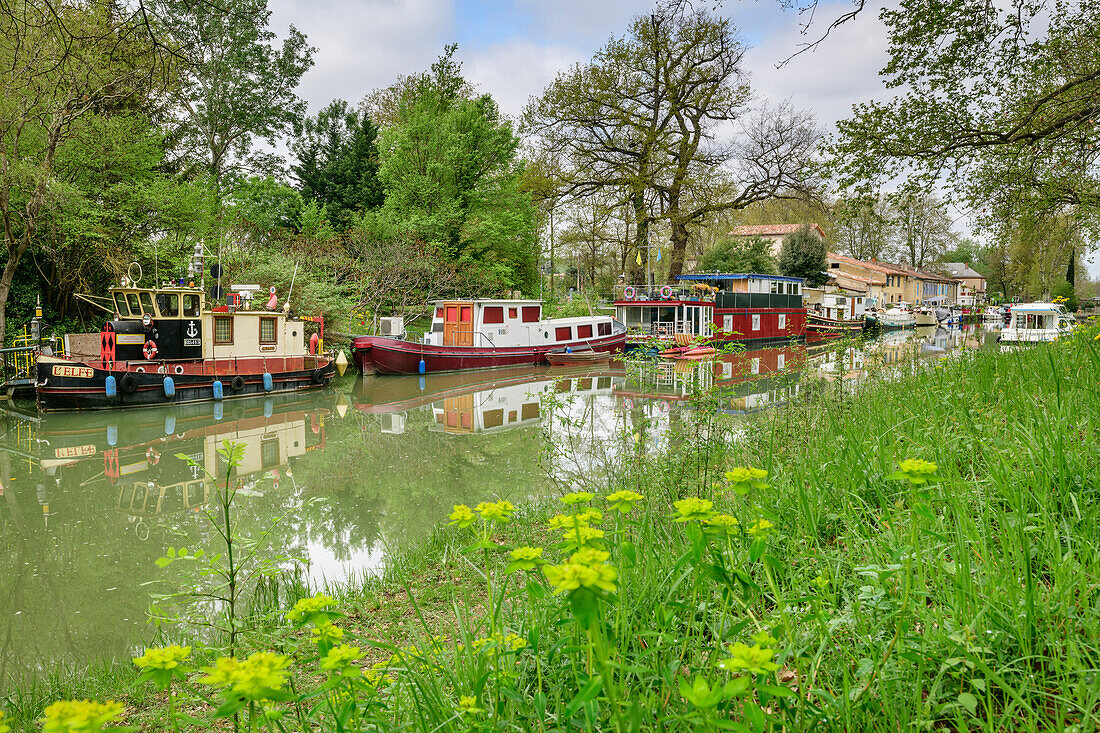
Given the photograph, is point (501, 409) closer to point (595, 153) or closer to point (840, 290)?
point (595, 153)

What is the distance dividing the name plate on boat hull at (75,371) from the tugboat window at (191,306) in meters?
2.49

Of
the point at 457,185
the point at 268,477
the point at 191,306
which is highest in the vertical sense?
the point at 457,185

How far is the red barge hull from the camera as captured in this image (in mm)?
19625

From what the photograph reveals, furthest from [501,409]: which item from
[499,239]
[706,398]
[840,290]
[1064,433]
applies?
[840,290]

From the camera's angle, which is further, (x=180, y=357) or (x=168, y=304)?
(x=180, y=357)

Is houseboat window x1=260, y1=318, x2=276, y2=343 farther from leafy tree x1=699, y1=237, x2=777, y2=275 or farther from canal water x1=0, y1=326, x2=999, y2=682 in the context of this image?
leafy tree x1=699, y1=237, x2=777, y2=275

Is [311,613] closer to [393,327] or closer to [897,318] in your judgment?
[393,327]

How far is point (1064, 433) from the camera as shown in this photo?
2689 millimetres

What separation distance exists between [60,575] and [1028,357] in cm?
837

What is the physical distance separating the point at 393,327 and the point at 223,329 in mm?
6657

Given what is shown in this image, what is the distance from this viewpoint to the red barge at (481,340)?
1986cm

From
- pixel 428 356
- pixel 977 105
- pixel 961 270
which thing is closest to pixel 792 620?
pixel 977 105

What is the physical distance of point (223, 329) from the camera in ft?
51.9

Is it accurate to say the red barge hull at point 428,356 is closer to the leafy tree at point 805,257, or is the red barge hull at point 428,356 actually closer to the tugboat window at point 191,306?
the tugboat window at point 191,306
